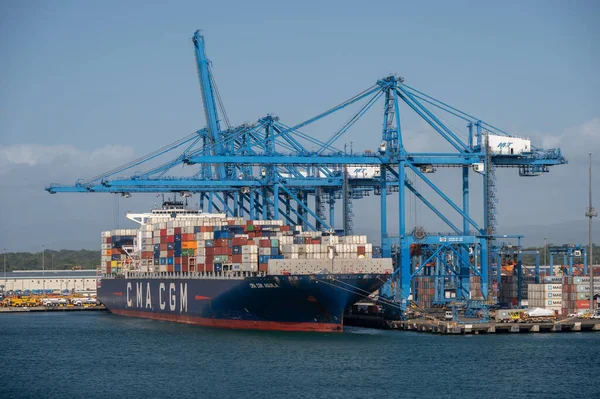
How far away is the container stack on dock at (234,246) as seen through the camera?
54.6 metres

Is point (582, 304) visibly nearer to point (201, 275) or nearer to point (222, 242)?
point (222, 242)

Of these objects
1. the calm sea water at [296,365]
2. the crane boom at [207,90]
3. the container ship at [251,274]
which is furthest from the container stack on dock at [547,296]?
the crane boom at [207,90]

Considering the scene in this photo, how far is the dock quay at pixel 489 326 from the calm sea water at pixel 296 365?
4.02ft

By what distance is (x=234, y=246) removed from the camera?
57219 mm

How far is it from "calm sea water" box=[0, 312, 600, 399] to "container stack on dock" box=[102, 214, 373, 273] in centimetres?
407

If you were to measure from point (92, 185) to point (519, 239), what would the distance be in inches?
1118

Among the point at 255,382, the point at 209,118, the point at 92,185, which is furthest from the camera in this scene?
the point at 209,118

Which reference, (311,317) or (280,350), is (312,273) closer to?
A: (311,317)

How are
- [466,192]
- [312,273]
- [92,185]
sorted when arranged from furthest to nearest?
[92,185] → [466,192] → [312,273]

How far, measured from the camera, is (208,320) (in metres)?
58.9

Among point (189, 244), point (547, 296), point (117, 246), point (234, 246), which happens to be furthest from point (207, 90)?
point (547, 296)

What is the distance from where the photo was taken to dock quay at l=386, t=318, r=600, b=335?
174 ft

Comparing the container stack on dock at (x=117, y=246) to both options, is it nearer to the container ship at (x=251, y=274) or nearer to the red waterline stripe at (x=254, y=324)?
the container ship at (x=251, y=274)


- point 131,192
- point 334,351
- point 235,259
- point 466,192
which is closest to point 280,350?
point 334,351
